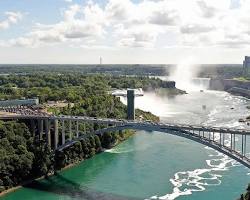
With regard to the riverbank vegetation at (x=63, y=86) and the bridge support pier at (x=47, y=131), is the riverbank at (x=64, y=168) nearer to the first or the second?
the bridge support pier at (x=47, y=131)

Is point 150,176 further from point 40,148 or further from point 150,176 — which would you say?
point 40,148

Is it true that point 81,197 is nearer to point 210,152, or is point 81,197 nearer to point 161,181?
point 161,181

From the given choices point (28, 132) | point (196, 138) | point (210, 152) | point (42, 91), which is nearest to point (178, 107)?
point (42, 91)

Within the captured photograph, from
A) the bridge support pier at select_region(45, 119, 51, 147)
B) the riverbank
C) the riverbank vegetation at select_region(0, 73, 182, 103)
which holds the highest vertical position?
the riverbank vegetation at select_region(0, 73, 182, 103)

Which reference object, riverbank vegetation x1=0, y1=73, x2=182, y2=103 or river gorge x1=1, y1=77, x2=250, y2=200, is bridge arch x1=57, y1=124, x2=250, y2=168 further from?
riverbank vegetation x1=0, y1=73, x2=182, y2=103

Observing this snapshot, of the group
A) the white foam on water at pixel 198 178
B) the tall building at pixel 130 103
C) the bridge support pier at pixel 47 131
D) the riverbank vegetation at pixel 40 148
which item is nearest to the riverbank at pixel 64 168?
the riverbank vegetation at pixel 40 148

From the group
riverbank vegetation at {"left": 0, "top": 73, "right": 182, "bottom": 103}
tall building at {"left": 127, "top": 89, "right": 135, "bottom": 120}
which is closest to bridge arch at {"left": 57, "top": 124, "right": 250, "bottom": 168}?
tall building at {"left": 127, "top": 89, "right": 135, "bottom": 120}

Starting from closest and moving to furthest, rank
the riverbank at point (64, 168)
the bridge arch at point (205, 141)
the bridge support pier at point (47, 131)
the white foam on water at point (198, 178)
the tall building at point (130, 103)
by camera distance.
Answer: the bridge arch at point (205, 141) < the white foam on water at point (198, 178) < the riverbank at point (64, 168) < the bridge support pier at point (47, 131) < the tall building at point (130, 103)

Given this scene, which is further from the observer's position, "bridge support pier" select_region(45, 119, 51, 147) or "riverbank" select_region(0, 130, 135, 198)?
"bridge support pier" select_region(45, 119, 51, 147)
